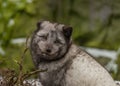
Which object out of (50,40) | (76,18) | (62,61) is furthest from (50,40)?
(76,18)

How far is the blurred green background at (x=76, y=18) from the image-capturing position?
553 cm

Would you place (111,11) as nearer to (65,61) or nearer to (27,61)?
(27,61)

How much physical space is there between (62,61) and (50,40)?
0.48ft

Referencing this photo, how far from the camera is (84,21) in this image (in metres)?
5.55

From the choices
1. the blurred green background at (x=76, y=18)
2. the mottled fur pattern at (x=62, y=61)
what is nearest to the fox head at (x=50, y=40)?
the mottled fur pattern at (x=62, y=61)

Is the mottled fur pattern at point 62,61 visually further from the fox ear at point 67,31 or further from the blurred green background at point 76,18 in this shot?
the blurred green background at point 76,18

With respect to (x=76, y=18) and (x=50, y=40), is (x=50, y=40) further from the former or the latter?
(x=76, y=18)

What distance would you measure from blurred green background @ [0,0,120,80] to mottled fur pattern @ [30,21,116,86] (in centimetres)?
304

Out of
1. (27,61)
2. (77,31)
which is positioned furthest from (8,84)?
(77,31)

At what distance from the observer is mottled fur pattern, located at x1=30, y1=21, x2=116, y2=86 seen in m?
2.37

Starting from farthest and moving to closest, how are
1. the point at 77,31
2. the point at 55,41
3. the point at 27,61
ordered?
1. the point at 77,31
2. the point at 27,61
3. the point at 55,41

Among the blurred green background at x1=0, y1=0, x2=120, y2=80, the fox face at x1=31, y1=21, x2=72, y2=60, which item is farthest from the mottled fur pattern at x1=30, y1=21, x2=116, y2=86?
the blurred green background at x1=0, y1=0, x2=120, y2=80

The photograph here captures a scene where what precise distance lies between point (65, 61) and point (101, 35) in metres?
3.13

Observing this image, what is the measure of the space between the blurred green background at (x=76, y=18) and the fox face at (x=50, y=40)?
310 centimetres
